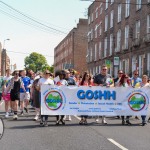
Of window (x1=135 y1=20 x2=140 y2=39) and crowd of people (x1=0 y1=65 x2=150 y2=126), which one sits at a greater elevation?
window (x1=135 y1=20 x2=140 y2=39)

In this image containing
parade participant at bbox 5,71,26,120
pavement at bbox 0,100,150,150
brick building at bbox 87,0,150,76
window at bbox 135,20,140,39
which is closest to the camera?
pavement at bbox 0,100,150,150

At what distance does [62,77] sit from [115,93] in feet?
6.10

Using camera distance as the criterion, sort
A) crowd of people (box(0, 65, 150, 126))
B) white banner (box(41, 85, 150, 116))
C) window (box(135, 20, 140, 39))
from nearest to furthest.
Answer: white banner (box(41, 85, 150, 116)) → crowd of people (box(0, 65, 150, 126)) → window (box(135, 20, 140, 39))

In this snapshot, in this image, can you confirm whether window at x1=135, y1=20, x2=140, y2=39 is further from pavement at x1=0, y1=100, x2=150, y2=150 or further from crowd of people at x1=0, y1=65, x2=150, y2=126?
pavement at x1=0, y1=100, x2=150, y2=150

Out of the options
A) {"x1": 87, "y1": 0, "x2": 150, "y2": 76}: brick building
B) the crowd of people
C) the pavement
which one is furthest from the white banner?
{"x1": 87, "y1": 0, "x2": 150, "y2": 76}: brick building

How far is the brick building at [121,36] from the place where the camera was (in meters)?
33.1

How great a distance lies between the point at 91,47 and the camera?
5653 centimetres

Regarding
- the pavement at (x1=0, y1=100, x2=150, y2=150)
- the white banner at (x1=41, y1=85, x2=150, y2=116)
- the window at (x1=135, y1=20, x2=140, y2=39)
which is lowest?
the pavement at (x1=0, y1=100, x2=150, y2=150)

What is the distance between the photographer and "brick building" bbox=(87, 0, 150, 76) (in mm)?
33094

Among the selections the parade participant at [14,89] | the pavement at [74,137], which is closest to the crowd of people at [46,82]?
the parade participant at [14,89]

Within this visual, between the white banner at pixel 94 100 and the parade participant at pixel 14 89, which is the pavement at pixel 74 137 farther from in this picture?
the parade participant at pixel 14 89

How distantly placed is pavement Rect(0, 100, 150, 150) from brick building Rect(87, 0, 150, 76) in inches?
A: 638

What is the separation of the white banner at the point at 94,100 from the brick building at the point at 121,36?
47.9 feet

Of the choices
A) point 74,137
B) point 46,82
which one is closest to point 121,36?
point 46,82
